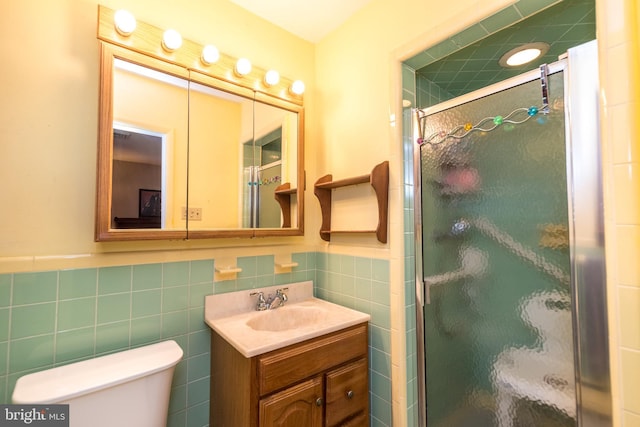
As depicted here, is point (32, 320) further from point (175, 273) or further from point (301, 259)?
point (301, 259)

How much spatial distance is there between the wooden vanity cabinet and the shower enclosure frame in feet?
2.67

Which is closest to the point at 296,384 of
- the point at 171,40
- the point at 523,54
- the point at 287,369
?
the point at 287,369

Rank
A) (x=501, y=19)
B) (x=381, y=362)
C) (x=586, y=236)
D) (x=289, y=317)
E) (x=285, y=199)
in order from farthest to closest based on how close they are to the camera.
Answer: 1. (x=285, y=199)
2. (x=289, y=317)
3. (x=381, y=362)
4. (x=501, y=19)
5. (x=586, y=236)

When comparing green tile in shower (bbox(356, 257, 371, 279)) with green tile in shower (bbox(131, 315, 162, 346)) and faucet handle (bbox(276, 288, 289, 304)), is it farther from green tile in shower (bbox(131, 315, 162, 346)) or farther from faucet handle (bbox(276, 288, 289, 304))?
green tile in shower (bbox(131, 315, 162, 346))

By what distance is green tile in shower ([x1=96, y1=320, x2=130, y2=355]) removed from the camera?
1.10 m

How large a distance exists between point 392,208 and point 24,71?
1574 mm

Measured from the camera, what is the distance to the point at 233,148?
1481mm

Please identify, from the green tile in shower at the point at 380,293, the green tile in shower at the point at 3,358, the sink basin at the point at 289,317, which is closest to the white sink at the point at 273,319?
the sink basin at the point at 289,317

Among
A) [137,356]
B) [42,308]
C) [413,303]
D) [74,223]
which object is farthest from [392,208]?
[42,308]

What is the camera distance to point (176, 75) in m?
1.29

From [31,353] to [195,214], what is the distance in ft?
2.42

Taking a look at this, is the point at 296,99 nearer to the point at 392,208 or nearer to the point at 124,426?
the point at 392,208

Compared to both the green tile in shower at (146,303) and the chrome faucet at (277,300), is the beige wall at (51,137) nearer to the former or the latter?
the green tile in shower at (146,303)

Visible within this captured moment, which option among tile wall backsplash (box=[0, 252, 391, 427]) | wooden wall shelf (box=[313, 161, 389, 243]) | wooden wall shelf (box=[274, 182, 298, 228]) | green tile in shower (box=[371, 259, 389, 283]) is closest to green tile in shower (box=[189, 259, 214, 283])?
tile wall backsplash (box=[0, 252, 391, 427])
